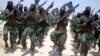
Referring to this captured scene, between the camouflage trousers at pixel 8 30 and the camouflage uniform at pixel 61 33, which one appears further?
the camouflage trousers at pixel 8 30

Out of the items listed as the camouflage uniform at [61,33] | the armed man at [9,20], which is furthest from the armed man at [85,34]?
the armed man at [9,20]

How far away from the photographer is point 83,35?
41.4ft

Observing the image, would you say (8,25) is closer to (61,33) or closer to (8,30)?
(8,30)

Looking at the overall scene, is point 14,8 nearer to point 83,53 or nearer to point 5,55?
point 5,55

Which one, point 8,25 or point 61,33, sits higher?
point 8,25

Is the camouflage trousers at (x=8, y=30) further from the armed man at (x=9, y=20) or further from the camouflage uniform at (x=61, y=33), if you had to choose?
the camouflage uniform at (x=61, y=33)

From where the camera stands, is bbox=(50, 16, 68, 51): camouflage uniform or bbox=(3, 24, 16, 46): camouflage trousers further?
bbox=(3, 24, 16, 46): camouflage trousers

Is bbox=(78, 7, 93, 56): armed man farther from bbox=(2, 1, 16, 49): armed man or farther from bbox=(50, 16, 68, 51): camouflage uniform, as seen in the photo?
bbox=(2, 1, 16, 49): armed man

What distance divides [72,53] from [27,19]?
316 centimetres

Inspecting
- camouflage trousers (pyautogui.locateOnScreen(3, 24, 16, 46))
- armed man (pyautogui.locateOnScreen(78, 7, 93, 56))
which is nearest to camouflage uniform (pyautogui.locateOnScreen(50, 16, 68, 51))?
armed man (pyautogui.locateOnScreen(78, 7, 93, 56))

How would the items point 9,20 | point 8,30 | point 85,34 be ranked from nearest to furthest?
point 85,34 < point 9,20 < point 8,30

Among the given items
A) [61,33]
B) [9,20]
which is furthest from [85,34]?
[9,20]

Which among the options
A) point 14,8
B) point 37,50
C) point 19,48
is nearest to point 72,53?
point 37,50

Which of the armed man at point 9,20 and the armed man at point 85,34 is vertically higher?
the armed man at point 9,20
